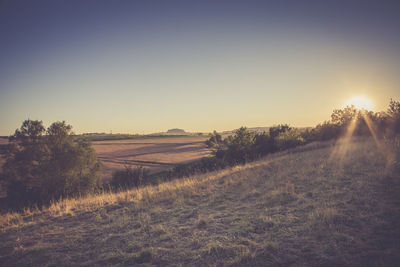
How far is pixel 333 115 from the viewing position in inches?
1337

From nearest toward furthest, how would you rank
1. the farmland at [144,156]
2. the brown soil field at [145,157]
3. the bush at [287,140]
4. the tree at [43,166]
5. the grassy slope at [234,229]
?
1. the grassy slope at [234,229]
2. the tree at [43,166]
3. the bush at [287,140]
4. the farmland at [144,156]
5. the brown soil field at [145,157]

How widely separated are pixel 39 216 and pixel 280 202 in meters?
9.77

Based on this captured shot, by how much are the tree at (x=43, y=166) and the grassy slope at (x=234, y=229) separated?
31.0 ft

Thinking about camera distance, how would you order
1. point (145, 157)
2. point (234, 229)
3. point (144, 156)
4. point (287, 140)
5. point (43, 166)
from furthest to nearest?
point (144, 156), point (145, 157), point (287, 140), point (43, 166), point (234, 229)

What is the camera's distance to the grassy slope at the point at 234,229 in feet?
12.3

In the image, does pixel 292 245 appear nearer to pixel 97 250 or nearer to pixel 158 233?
pixel 158 233

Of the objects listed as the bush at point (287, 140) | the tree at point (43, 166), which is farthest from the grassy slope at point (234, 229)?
the bush at point (287, 140)

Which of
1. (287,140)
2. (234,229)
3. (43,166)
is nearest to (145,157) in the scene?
(43,166)

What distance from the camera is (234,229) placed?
5.02m

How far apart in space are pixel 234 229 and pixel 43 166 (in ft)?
59.8

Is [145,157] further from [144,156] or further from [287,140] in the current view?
[287,140]

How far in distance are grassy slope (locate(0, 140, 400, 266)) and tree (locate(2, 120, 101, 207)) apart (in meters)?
9.44

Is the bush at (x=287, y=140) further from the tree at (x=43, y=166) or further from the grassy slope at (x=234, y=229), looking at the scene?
the tree at (x=43, y=166)

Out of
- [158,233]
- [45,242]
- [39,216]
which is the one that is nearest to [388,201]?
[158,233]
